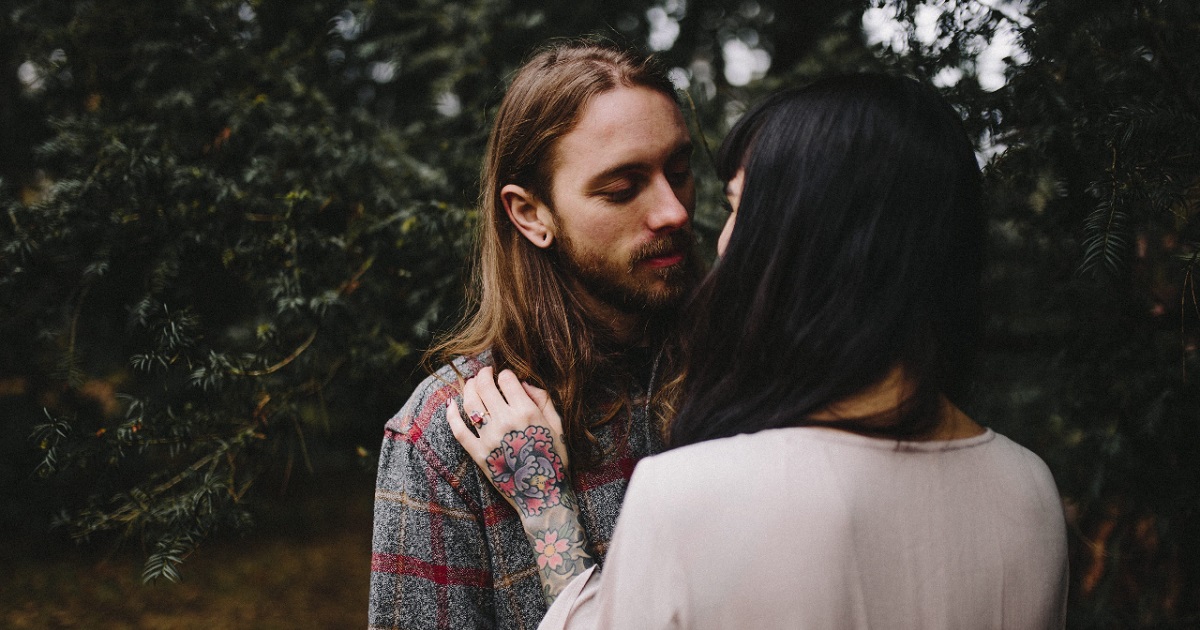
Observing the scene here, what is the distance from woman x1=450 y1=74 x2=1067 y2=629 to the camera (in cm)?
88

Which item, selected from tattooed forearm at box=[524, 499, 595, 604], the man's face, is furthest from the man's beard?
tattooed forearm at box=[524, 499, 595, 604]

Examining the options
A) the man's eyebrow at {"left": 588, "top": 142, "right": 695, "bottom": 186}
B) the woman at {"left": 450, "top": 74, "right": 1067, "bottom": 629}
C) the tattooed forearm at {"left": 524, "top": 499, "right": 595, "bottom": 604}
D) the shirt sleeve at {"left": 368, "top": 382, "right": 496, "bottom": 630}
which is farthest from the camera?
the man's eyebrow at {"left": 588, "top": 142, "right": 695, "bottom": 186}

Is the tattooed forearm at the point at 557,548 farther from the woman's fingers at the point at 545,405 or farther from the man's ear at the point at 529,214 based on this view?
the man's ear at the point at 529,214

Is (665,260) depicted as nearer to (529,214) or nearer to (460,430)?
(529,214)

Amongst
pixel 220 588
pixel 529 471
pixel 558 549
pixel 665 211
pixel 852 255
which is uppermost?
pixel 665 211

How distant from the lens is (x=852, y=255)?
3.20ft

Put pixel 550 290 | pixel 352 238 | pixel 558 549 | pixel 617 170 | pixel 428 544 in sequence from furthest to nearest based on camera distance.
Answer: pixel 352 238
pixel 550 290
pixel 617 170
pixel 428 544
pixel 558 549

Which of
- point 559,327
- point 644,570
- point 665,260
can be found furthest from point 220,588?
point 644,570

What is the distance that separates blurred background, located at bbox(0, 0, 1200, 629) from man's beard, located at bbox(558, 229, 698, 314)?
514 mm

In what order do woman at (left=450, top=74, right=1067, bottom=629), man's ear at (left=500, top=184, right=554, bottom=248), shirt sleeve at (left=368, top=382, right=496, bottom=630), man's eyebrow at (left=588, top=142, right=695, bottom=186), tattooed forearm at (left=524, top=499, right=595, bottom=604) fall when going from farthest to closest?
man's ear at (left=500, top=184, right=554, bottom=248), man's eyebrow at (left=588, top=142, right=695, bottom=186), shirt sleeve at (left=368, top=382, right=496, bottom=630), tattooed forearm at (left=524, top=499, right=595, bottom=604), woman at (left=450, top=74, right=1067, bottom=629)

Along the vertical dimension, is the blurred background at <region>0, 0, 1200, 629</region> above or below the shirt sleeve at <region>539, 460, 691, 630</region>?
above

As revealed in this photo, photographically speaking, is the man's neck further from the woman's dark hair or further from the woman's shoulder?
the woman's shoulder

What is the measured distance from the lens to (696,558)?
0.89 m

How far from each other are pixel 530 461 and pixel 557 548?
0.52ft
